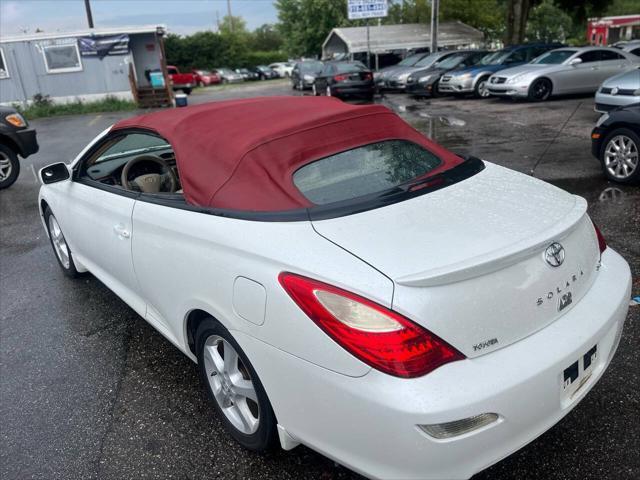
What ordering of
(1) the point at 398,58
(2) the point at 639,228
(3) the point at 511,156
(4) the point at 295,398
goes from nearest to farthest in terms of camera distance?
(4) the point at 295,398, (2) the point at 639,228, (3) the point at 511,156, (1) the point at 398,58

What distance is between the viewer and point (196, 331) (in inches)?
106

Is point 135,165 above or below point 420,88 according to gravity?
above

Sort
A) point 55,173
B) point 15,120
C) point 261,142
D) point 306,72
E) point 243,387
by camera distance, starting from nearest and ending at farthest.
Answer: point 243,387 → point 261,142 → point 55,173 → point 15,120 → point 306,72

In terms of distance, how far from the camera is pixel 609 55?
15.7 meters

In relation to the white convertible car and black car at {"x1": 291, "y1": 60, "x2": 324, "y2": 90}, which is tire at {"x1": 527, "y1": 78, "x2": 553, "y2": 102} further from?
the white convertible car

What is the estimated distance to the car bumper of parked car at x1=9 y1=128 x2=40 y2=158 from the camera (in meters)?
9.01

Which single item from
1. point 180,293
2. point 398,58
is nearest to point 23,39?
point 398,58

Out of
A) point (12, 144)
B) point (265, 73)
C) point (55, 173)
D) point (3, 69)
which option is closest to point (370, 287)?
point (55, 173)

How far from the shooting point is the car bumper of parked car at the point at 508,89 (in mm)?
15258

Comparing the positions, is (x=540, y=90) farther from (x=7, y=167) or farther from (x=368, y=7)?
(x=368, y=7)

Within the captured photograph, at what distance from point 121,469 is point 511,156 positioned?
776cm

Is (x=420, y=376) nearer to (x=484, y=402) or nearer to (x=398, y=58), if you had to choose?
(x=484, y=402)

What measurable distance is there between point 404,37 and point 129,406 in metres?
37.2

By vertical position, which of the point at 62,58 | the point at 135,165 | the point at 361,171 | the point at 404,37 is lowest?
the point at 135,165
